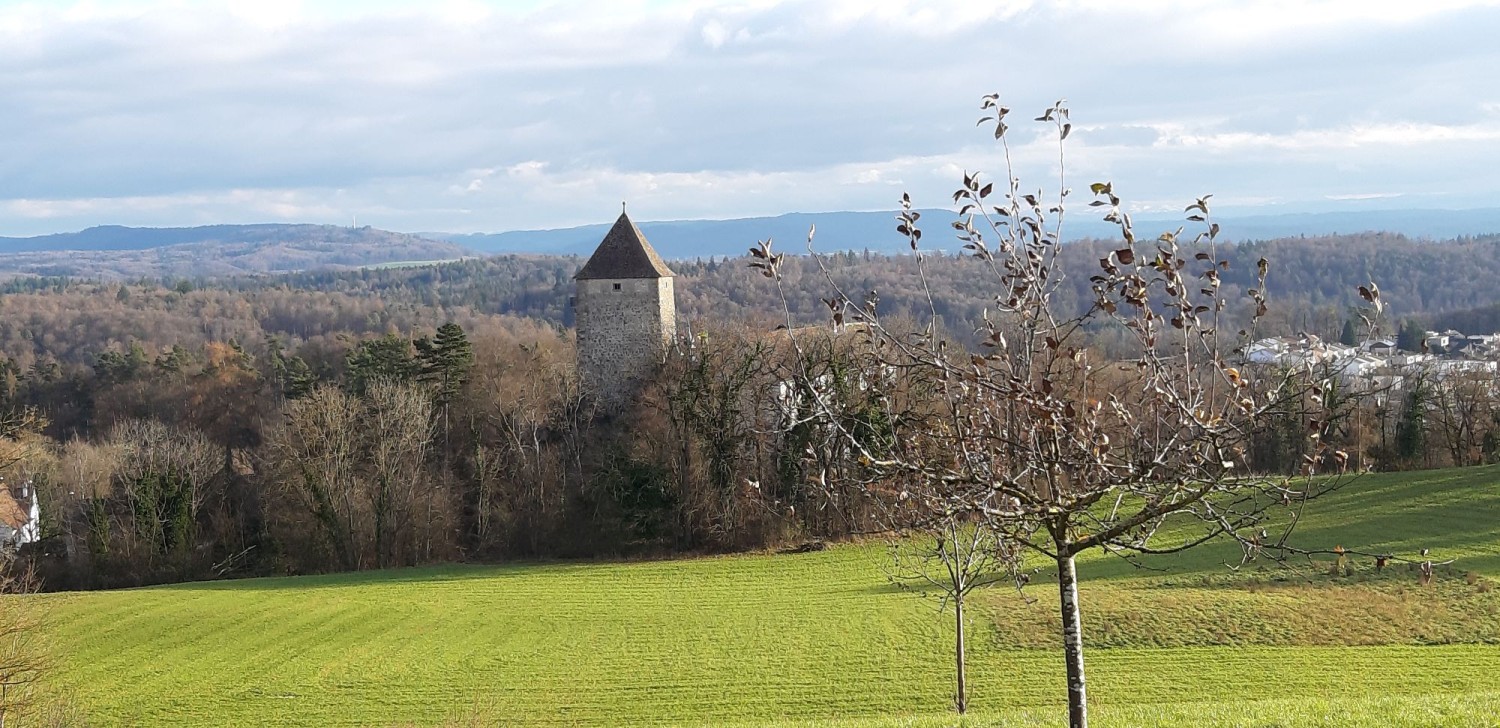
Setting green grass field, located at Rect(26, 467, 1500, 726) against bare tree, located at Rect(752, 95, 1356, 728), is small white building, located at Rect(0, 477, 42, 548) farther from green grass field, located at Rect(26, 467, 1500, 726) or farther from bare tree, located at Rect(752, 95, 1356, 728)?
bare tree, located at Rect(752, 95, 1356, 728)

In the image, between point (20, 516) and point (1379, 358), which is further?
point (20, 516)

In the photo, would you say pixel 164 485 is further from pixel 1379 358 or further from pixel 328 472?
pixel 1379 358

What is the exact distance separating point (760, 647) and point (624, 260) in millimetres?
22147

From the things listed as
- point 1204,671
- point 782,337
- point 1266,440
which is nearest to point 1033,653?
point 1204,671

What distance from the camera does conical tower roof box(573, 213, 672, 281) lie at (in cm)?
A: 4181

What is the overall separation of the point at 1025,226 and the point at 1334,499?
122ft

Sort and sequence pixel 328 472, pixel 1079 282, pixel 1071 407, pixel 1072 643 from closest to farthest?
pixel 1071 407 < pixel 1072 643 < pixel 328 472 < pixel 1079 282

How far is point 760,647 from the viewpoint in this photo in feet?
74.0

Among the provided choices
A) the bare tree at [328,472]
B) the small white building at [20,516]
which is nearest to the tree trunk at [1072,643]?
the bare tree at [328,472]

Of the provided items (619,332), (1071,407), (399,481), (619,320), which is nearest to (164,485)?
(399,481)

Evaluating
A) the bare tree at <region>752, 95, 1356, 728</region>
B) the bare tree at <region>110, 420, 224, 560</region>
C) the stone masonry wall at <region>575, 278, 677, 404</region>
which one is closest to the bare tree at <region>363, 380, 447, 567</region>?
the bare tree at <region>110, 420, 224, 560</region>

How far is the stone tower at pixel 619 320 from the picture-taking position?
137ft

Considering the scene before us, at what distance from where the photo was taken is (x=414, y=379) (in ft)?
140

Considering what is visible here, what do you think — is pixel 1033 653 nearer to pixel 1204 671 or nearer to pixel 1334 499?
pixel 1204 671
